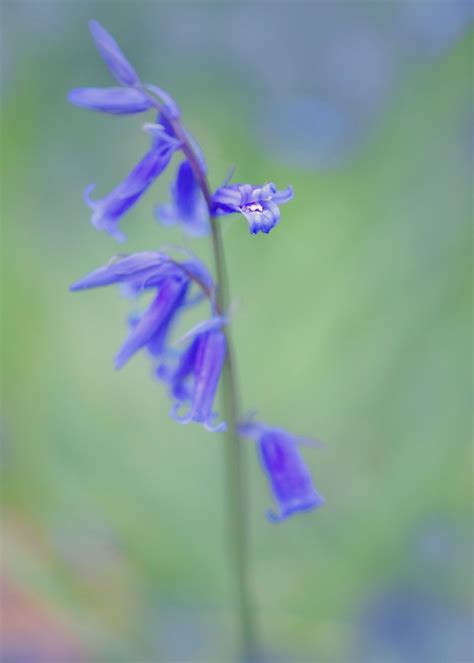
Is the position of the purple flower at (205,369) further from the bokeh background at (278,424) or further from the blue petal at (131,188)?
the bokeh background at (278,424)

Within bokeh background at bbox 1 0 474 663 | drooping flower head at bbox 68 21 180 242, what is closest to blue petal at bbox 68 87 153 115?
drooping flower head at bbox 68 21 180 242

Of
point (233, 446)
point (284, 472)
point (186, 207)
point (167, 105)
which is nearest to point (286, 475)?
point (284, 472)

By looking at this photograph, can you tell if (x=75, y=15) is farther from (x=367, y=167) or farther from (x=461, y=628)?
(x=461, y=628)

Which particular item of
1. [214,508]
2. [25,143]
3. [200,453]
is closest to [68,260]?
[25,143]

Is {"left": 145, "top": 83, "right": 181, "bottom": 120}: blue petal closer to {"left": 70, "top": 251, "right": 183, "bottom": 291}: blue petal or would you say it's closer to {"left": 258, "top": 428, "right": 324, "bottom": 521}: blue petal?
{"left": 70, "top": 251, "right": 183, "bottom": 291}: blue petal

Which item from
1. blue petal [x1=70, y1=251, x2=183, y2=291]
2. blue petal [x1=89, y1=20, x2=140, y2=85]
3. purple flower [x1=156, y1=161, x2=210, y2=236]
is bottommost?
blue petal [x1=70, y1=251, x2=183, y2=291]
